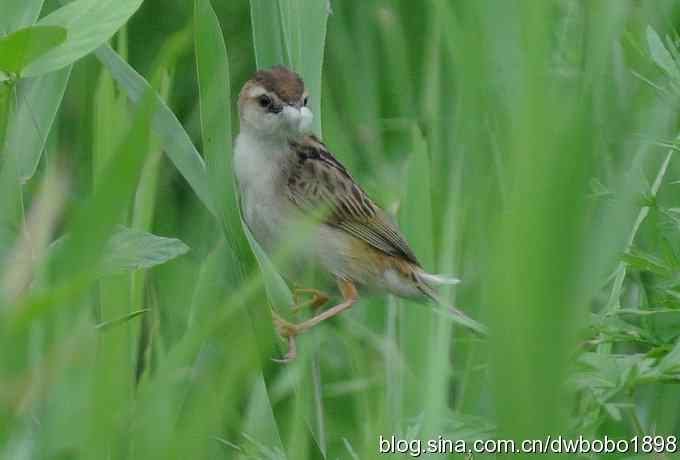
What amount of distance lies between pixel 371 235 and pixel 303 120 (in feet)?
2.14

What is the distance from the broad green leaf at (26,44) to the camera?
Result: 5.69 ft

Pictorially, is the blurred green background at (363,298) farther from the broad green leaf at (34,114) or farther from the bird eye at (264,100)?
the bird eye at (264,100)

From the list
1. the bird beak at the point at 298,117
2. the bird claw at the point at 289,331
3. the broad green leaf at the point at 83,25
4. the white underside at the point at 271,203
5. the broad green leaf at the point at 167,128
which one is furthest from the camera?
the white underside at the point at 271,203

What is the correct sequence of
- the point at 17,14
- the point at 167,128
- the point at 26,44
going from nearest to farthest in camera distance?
the point at 26,44 < the point at 17,14 < the point at 167,128

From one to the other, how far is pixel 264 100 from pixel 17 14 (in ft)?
3.54

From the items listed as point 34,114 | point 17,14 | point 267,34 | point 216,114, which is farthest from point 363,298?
point 17,14

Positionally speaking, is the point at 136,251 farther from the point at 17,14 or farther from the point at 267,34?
the point at 267,34

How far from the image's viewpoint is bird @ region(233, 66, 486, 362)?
10.1 feet

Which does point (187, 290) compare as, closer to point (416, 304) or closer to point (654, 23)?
point (416, 304)

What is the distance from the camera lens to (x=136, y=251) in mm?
1920

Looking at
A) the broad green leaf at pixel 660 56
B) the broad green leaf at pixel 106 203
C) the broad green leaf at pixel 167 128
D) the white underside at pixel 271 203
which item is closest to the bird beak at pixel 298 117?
the white underside at pixel 271 203

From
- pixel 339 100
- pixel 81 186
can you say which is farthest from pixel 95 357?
pixel 339 100

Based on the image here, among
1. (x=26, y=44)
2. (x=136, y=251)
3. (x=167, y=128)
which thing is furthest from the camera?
(x=167, y=128)

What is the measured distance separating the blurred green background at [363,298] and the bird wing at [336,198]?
83 mm
